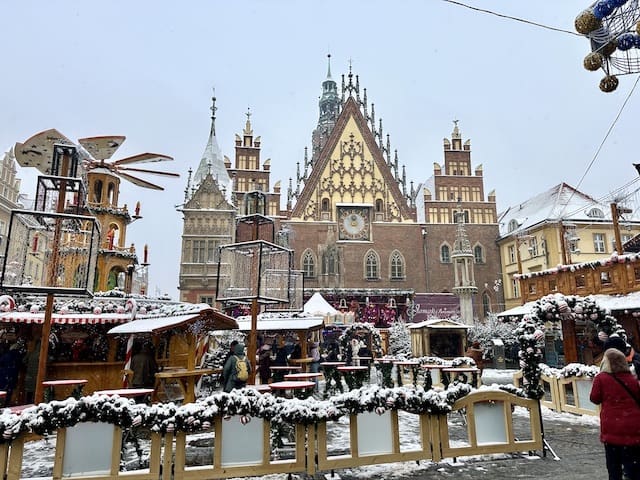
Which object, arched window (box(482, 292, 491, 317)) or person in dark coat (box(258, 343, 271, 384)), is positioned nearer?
person in dark coat (box(258, 343, 271, 384))

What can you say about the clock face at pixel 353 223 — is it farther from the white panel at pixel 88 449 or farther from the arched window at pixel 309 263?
the white panel at pixel 88 449

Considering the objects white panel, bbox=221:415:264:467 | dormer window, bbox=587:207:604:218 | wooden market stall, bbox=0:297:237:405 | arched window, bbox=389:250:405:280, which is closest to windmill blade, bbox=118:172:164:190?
wooden market stall, bbox=0:297:237:405

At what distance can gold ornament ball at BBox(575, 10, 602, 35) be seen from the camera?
6.43m

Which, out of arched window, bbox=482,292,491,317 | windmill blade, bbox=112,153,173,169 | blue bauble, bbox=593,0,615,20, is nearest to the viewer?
blue bauble, bbox=593,0,615,20

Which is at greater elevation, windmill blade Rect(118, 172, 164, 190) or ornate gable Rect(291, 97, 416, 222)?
ornate gable Rect(291, 97, 416, 222)

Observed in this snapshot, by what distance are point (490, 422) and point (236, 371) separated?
13.7 ft

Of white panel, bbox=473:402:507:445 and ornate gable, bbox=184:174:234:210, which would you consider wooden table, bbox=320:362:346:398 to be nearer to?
white panel, bbox=473:402:507:445

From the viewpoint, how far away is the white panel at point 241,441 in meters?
5.53

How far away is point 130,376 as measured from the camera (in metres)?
10.7

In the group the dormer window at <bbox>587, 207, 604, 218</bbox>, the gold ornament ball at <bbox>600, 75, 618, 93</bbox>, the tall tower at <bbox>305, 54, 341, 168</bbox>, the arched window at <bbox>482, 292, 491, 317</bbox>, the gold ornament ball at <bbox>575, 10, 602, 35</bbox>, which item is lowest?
the arched window at <bbox>482, 292, 491, 317</bbox>

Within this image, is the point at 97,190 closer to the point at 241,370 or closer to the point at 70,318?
the point at 70,318

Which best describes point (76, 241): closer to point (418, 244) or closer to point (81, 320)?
point (81, 320)

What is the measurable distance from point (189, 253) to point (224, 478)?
2709 cm

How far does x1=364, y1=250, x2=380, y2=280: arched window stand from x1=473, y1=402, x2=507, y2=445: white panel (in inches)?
1072
